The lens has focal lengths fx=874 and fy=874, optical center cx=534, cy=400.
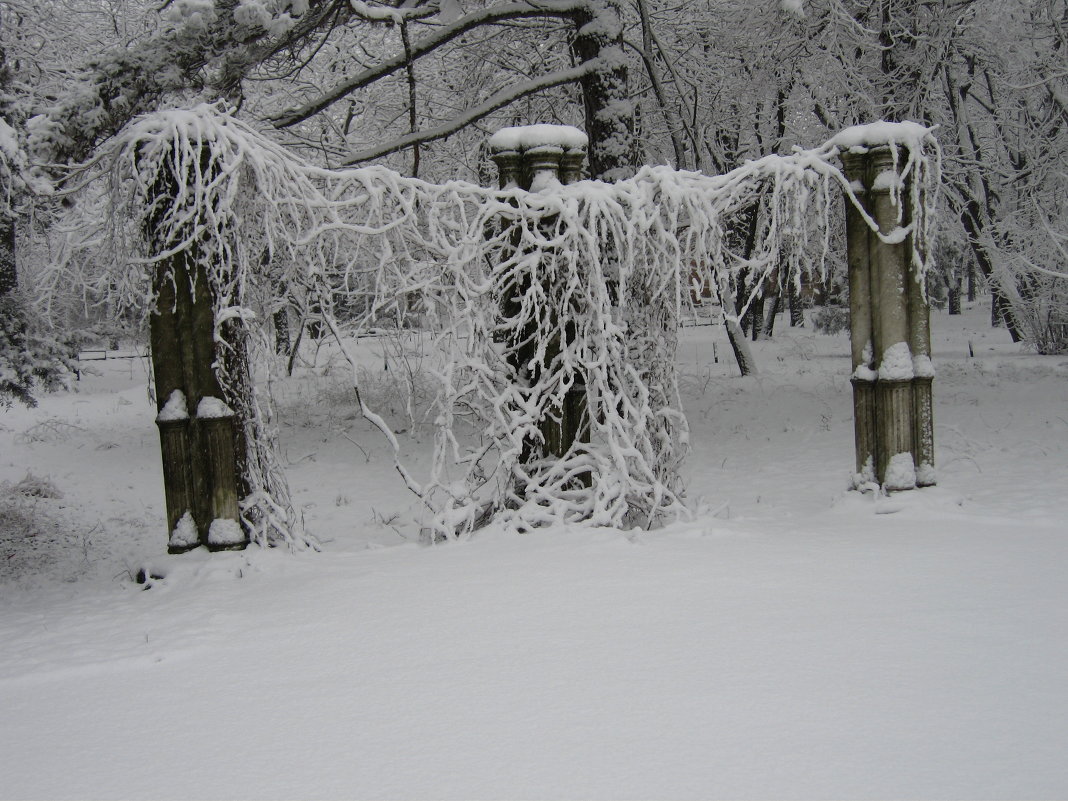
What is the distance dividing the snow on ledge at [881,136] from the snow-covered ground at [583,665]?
2.14 meters

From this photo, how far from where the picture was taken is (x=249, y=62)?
7.14 meters

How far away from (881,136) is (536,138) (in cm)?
207

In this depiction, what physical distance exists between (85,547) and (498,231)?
4.26 meters

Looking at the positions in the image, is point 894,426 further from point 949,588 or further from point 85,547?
point 85,547

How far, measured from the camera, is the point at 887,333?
17.6ft

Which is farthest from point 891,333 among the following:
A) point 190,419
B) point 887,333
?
point 190,419

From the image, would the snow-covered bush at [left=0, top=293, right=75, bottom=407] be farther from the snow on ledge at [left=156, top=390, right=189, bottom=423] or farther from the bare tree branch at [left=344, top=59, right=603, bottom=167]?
the bare tree branch at [left=344, top=59, right=603, bottom=167]

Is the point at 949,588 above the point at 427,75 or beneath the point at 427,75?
beneath

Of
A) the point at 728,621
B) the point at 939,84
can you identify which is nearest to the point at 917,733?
the point at 728,621

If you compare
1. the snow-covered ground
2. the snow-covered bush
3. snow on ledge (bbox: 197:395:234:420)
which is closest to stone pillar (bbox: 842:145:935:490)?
the snow-covered ground

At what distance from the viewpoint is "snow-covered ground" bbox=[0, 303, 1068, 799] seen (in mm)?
2230

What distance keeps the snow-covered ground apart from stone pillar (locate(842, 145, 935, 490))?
291 millimetres

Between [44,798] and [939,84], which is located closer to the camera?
[44,798]

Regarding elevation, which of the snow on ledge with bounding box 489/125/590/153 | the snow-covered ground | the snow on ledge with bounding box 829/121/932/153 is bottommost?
the snow-covered ground
